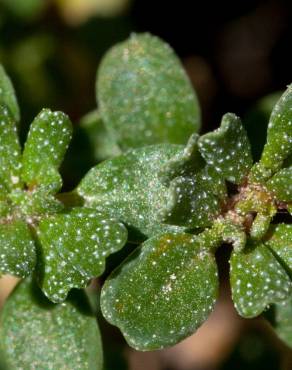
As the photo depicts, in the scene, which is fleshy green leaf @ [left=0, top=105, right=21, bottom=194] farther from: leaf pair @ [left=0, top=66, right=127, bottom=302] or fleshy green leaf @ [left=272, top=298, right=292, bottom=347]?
fleshy green leaf @ [left=272, top=298, right=292, bottom=347]

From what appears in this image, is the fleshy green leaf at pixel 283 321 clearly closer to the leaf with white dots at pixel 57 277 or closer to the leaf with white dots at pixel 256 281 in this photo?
the leaf with white dots at pixel 256 281

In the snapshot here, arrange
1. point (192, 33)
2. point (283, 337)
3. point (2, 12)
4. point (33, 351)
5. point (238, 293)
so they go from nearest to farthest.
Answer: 1. point (238, 293)
2. point (33, 351)
3. point (283, 337)
4. point (2, 12)
5. point (192, 33)

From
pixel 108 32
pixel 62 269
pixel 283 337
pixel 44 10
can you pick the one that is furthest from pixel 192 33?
pixel 62 269

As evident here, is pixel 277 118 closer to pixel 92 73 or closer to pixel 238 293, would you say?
pixel 238 293

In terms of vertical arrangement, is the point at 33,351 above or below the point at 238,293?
below

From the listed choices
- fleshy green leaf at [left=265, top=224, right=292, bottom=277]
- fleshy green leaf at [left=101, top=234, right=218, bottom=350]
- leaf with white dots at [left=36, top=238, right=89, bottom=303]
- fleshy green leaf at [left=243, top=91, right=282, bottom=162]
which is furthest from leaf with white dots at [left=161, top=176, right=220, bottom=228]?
fleshy green leaf at [left=243, top=91, right=282, bottom=162]

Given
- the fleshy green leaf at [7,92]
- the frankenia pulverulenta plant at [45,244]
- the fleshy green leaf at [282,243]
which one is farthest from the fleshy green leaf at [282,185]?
the fleshy green leaf at [7,92]
